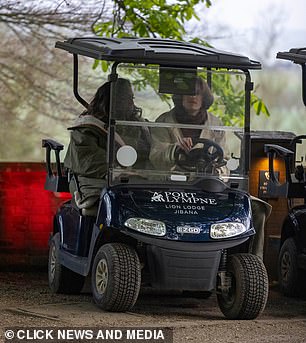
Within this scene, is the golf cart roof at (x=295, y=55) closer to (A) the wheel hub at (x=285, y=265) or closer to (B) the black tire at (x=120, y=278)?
(A) the wheel hub at (x=285, y=265)

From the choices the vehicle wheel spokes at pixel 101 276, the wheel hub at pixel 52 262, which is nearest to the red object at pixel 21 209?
the wheel hub at pixel 52 262

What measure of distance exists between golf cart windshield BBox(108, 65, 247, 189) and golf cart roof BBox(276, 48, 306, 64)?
2.69 feet

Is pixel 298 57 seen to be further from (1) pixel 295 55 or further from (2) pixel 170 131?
(2) pixel 170 131

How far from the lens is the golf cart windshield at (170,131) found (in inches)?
361

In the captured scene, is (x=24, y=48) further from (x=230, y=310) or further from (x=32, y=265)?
(x=230, y=310)

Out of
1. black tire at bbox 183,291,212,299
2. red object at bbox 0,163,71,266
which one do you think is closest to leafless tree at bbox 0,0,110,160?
red object at bbox 0,163,71,266

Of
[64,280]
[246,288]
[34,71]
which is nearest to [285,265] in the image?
[64,280]

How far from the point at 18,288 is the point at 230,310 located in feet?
7.37

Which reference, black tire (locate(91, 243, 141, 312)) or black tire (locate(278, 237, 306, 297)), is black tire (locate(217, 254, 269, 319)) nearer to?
black tire (locate(91, 243, 141, 312))

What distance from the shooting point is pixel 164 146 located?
927 cm

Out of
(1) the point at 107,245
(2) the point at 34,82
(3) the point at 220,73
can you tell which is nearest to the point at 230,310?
(1) the point at 107,245

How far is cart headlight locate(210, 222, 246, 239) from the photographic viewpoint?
28.6 feet

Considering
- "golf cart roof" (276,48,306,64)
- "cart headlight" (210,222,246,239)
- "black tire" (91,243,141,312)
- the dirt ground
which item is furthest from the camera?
"golf cart roof" (276,48,306,64)

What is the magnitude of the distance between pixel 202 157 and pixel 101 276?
47.0 inches
